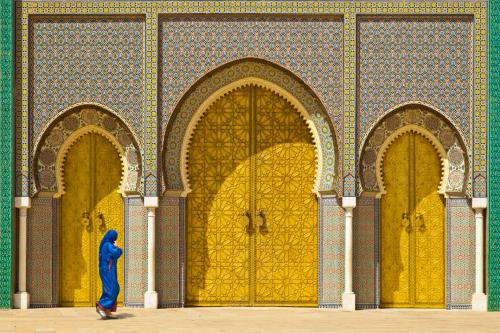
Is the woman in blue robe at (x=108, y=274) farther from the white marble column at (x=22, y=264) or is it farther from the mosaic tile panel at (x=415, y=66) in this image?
the mosaic tile panel at (x=415, y=66)

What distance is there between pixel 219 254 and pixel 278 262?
634 millimetres

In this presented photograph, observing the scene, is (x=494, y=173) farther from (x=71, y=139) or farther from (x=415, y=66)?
(x=71, y=139)

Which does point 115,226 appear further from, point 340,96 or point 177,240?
point 340,96

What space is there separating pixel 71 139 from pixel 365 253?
3.33 m

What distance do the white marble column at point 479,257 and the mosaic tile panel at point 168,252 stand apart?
3.09 metres

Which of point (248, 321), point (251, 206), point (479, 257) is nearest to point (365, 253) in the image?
point (479, 257)

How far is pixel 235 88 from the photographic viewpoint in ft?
35.7

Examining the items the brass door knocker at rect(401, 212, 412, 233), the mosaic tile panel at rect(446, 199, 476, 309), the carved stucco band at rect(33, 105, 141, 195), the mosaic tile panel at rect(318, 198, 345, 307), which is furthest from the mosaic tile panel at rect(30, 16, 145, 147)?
the mosaic tile panel at rect(446, 199, 476, 309)

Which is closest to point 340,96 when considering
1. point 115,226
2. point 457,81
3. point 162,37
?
point 457,81

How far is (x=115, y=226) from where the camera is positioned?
10906 mm

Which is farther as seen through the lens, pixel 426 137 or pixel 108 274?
pixel 426 137

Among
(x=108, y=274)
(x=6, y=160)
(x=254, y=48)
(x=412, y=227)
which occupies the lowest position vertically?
(x=108, y=274)

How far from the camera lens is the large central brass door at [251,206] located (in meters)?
10.9

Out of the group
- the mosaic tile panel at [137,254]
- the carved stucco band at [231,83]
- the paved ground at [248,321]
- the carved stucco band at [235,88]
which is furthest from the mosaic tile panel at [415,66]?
the mosaic tile panel at [137,254]
